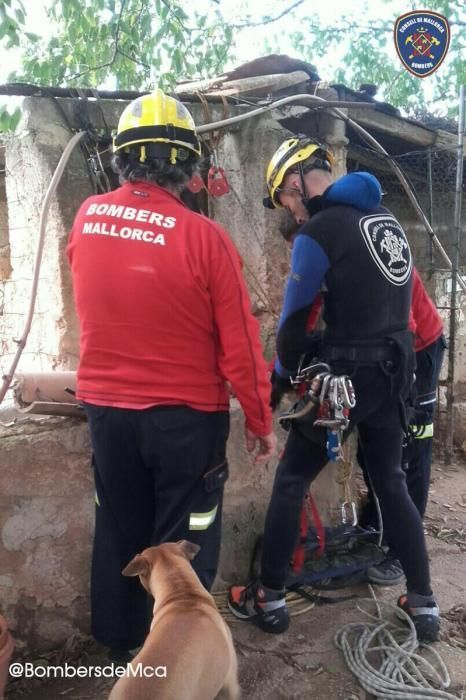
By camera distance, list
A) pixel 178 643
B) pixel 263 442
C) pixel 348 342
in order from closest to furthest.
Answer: pixel 178 643 → pixel 263 442 → pixel 348 342

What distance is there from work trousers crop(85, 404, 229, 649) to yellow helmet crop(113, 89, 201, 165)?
0.92 meters

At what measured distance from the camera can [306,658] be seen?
2.74 metres

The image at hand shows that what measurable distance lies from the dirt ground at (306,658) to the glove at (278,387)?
3.53 ft

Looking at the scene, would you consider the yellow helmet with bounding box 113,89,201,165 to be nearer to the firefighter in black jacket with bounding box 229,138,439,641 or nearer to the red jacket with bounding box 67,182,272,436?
the red jacket with bounding box 67,182,272,436

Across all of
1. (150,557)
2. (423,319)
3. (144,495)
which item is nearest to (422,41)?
(423,319)

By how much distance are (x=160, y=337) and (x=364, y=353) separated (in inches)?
39.1

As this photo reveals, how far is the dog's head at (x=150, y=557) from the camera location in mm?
2072

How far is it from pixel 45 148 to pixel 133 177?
966 millimetres

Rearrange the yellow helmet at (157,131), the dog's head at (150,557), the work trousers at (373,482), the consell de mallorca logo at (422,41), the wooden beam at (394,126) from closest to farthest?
1. the dog's head at (150,557)
2. the yellow helmet at (157,131)
3. the work trousers at (373,482)
4. the wooden beam at (394,126)
5. the consell de mallorca logo at (422,41)

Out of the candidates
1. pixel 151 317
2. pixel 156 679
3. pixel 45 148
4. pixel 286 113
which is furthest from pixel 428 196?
pixel 156 679

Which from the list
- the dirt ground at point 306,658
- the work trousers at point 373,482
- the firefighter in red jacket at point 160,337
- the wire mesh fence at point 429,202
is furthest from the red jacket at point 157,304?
the wire mesh fence at point 429,202

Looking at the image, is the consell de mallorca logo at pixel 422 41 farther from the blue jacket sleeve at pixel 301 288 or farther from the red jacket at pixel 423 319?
the blue jacket sleeve at pixel 301 288

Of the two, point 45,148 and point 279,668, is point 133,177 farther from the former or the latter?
point 279,668

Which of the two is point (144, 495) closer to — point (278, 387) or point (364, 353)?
point (278, 387)
